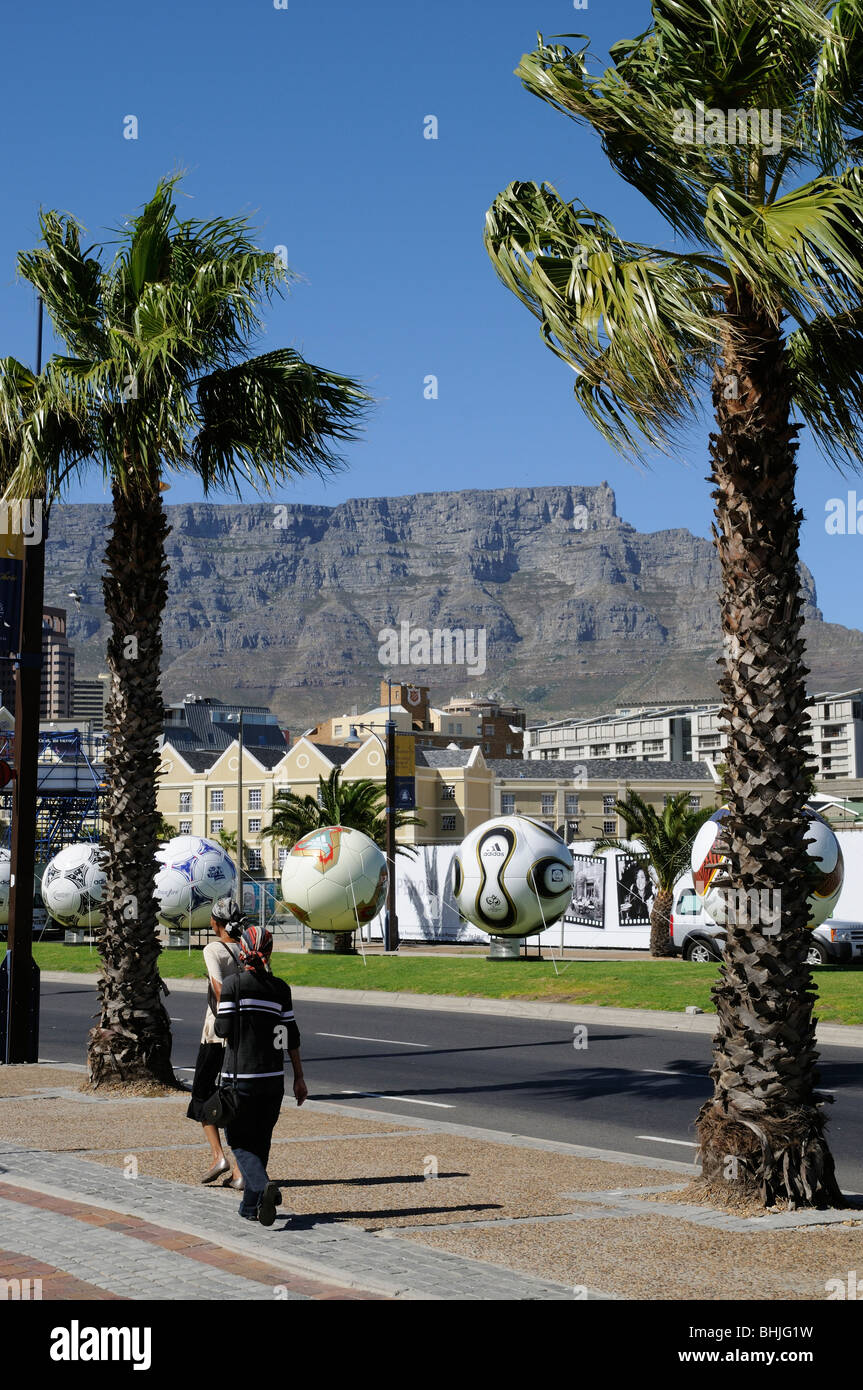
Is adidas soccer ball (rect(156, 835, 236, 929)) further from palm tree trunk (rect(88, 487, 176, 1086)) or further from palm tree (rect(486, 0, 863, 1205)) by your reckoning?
palm tree (rect(486, 0, 863, 1205))

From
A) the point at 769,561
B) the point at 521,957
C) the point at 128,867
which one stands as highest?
the point at 769,561

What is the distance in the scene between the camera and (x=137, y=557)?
1488cm

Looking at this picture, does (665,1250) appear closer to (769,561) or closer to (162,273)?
(769,561)

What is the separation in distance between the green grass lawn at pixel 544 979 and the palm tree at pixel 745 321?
1283cm

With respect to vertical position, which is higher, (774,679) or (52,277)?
(52,277)

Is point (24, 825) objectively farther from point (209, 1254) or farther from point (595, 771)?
point (595, 771)

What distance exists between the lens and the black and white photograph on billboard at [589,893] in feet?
139

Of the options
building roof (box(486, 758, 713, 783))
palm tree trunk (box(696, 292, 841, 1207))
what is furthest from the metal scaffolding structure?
palm tree trunk (box(696, 292, 841, 1207))

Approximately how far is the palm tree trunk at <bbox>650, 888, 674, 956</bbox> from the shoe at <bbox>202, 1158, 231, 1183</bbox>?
100 feet

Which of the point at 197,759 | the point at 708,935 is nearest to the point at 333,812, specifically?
the point at 708,935

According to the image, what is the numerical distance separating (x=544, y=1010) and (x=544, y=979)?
100.0 inches

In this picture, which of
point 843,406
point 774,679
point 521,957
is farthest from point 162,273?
point 521,957


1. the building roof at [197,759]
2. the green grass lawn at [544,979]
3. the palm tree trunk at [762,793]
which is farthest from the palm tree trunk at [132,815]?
the building roof at [197,759]
